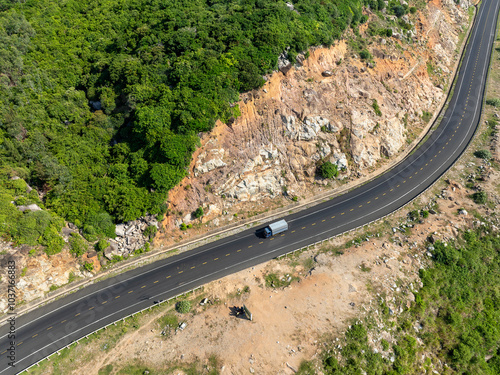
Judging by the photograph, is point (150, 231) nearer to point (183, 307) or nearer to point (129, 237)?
point (129, 237)

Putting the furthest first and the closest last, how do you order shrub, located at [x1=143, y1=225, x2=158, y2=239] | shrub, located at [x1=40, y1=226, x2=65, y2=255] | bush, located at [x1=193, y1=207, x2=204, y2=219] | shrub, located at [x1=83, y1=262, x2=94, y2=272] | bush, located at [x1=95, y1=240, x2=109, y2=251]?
bush, located at [x1=193, y1=207, x2=204, y2=219] → shrub, located at [x1=143, y1=225, x2=158, y2=239] → bush, located at [x1=95, y1=240, x2=109, y2=251] → shrub, located at [x1=83, y1=262, x2=94, y2=272] → shrub, located at [x1=40, y1=226, x2=65, y2=255]

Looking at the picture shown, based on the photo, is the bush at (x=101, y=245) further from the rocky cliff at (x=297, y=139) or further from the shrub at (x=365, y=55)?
the shrub at (x=365, y=55)

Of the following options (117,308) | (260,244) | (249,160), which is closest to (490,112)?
(249,160)

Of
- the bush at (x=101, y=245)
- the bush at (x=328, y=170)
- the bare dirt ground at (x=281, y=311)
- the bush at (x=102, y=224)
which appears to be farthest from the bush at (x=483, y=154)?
the bush at (x=101, y=245)

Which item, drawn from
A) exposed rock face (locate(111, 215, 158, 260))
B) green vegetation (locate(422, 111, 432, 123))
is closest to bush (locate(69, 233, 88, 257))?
exposed rock face (locate(111, 215, 158, 260))

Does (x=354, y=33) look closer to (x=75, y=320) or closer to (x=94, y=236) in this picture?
(x=94, y=236)

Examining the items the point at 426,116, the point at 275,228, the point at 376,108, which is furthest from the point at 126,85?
the point at 426,116

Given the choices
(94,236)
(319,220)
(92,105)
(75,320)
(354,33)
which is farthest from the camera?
(354,33)

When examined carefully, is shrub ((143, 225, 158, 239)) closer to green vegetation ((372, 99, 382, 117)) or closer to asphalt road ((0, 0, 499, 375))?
asphalt road ((0, 0, 499, 375))
